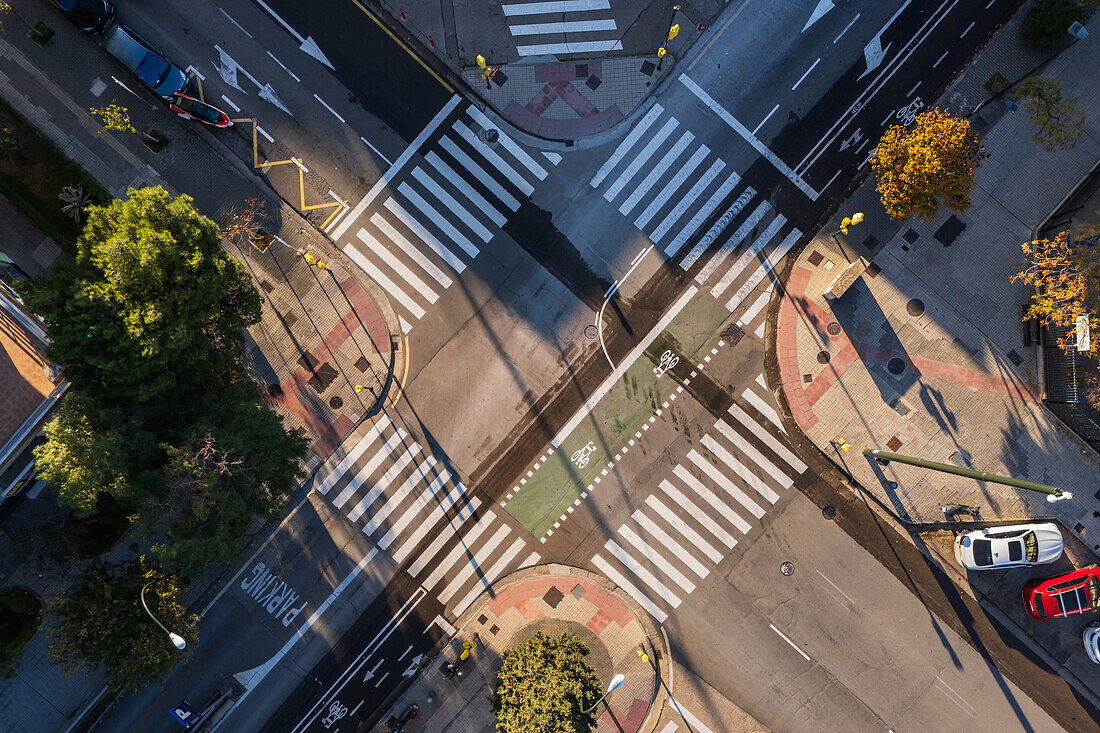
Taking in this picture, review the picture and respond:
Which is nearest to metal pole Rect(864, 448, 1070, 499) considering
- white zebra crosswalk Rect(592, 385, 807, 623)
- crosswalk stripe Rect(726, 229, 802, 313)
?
white zebra crosswalk Rect(592, 385, 807, 623)

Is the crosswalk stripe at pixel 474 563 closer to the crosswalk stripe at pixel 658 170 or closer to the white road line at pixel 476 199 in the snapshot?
the white road line at pixel 476 199

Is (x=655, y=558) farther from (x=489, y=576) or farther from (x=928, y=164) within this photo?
(x=928, y=164)

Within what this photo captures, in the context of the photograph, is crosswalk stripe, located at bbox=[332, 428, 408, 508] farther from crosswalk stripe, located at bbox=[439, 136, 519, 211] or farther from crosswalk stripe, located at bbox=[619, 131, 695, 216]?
crosswalk stripe, located at bbox=[619, 131, 695, 216]

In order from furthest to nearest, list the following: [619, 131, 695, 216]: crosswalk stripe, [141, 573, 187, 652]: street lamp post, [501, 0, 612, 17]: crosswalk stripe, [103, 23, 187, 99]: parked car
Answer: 1. [619, 131, 695, 216]: crosswalk stripe
2. [501, 0, 612, 17]: crosswalk stripe
3. [103, 23, 187, 99]: parked car
4. [141, 573, 187, 652]: street lamp post

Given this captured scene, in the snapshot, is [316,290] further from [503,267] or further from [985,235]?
[985,235]

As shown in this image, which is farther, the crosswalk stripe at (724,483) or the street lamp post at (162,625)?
the crosswalk stripe at (724,483)

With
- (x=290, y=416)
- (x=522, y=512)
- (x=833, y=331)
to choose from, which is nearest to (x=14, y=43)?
(x=290, y=416)

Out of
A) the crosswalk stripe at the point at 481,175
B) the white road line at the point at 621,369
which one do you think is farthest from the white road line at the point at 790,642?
the crosswalk stripe at the point at 481,175
